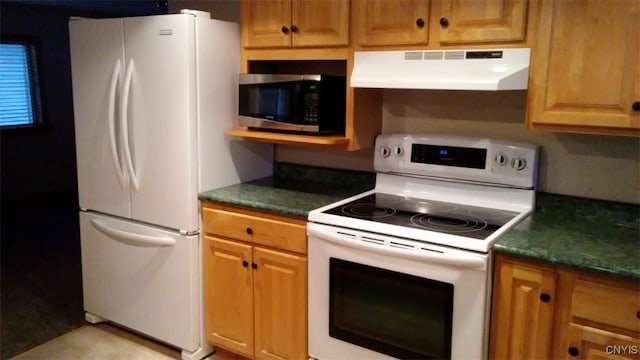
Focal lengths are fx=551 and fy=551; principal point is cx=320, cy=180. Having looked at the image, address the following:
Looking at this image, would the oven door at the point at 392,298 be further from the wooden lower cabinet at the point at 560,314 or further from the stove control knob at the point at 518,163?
the stove control knob at the point at 518,163

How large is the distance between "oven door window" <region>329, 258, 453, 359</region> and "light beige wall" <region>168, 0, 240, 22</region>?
1.65 meters

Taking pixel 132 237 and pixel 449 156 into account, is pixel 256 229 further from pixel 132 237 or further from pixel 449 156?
pixel 449 156

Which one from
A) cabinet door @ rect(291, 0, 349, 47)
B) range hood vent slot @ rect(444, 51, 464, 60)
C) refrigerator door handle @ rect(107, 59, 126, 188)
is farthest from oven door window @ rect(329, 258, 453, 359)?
refrigerator door handle @ rect(107, 59, 126, 188)

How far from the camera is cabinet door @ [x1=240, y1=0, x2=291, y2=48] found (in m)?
2.63

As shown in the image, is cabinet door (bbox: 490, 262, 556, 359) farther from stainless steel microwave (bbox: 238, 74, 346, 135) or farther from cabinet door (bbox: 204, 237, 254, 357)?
cabinet door (bbox: 204, 237, 254, 357)

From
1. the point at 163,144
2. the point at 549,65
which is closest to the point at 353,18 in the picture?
the point at 549,65

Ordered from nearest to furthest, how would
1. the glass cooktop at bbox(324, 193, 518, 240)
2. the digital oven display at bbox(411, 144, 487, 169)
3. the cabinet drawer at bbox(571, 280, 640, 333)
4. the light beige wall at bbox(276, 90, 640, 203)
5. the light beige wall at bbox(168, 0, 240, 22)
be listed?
the cabinet drawer at bbox(571, 280, 640, 333), the glass cooktop at bbox(324, 193, 518, 240), the light beige wall at bbox(276, 90, 640, 203), the digital oven display at bbox(411, 144, 487, 169), the light beige wall at bbox(168, 0, 240, 22)

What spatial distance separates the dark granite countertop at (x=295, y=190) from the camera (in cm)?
252

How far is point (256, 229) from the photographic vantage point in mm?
2549

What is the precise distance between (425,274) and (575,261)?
518 millimetres

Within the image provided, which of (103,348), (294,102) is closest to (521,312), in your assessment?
(294,102)

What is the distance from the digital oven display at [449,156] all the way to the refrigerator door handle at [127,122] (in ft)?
4.63

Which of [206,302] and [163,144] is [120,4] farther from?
[206,302]

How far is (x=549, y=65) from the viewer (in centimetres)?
205
